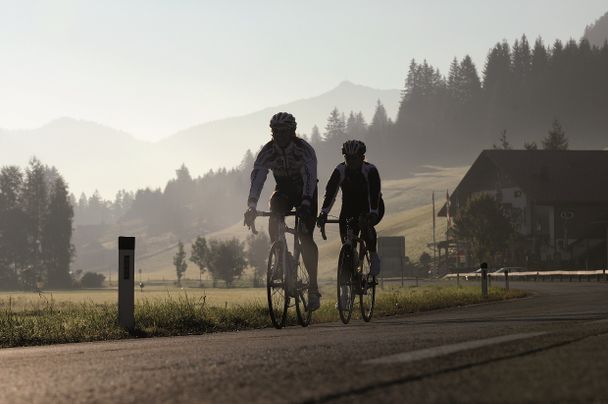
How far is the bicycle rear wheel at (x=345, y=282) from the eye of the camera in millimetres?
12734

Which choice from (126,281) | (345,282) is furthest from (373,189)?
(126,281)

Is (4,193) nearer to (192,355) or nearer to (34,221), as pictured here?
(34,221)

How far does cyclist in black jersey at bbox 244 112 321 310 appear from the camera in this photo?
11.7 metres

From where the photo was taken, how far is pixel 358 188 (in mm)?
13016

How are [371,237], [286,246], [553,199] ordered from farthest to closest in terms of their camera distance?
[553,199] → [371,237] → [286,246]

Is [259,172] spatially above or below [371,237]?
above

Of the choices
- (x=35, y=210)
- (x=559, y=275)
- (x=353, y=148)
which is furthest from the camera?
(x=35, y=210)

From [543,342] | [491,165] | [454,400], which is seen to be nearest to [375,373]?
[454,400]

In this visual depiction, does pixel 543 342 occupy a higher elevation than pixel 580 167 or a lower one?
lower

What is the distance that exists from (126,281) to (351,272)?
2.90 meters

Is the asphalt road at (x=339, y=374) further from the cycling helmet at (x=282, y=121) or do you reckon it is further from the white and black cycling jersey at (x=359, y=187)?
the white and black cycling jersey at (x=359, y=187)

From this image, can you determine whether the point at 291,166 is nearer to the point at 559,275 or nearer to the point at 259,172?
the point at 259,172

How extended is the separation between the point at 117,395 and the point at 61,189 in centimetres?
13498

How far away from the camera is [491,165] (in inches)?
3669
